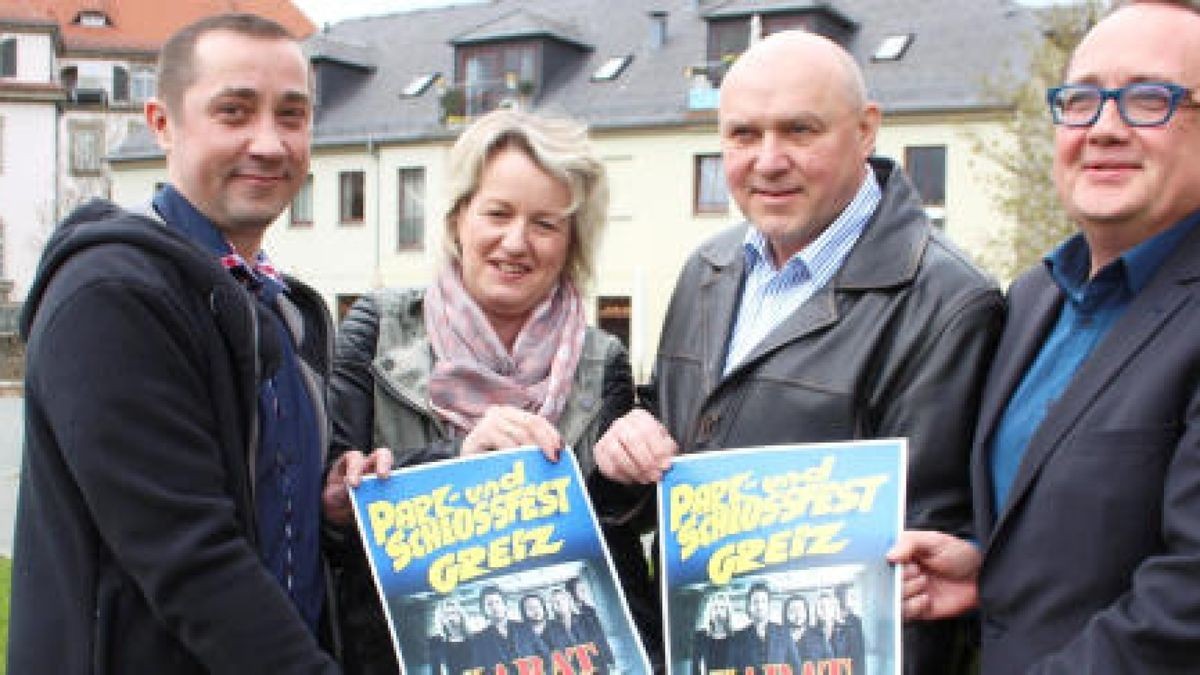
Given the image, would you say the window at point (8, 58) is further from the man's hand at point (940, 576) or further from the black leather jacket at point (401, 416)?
the man's hand at point (940, 576)

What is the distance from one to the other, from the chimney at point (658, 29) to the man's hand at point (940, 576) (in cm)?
2957

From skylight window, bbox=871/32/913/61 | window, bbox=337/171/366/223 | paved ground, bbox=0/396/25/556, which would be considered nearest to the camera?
paved ground, bbox=0/396/25/556

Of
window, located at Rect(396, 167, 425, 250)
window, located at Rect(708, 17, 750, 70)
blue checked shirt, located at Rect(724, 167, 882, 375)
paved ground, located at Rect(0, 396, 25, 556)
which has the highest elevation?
window, located at Rect(708, 17, 750, 70)

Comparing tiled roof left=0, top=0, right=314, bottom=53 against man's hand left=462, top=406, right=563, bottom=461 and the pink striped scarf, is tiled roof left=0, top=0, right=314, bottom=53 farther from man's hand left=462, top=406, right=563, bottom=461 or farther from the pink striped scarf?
man's hand left=462, top=406, right=563, bottom=461

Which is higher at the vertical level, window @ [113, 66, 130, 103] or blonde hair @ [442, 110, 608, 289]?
window @ [113, 66, 130, 103]

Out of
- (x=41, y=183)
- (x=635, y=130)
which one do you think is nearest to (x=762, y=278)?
(x=635, y=130)

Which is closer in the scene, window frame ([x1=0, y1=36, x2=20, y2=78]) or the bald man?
the bald man

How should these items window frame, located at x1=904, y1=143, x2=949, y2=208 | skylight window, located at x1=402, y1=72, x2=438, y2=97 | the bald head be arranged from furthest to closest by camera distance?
skylight window, located at x1=402, y1=72, x2=438, y2=97 < window frame, located at x1=904, y1=143, x2=949, y2=208 < the bald head

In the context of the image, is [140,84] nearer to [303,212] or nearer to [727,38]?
[303,212]

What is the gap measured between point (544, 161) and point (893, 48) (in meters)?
26.1

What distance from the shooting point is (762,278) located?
11.2 feet

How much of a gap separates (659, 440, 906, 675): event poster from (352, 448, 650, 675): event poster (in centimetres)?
19

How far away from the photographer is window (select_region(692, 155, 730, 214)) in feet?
92.0

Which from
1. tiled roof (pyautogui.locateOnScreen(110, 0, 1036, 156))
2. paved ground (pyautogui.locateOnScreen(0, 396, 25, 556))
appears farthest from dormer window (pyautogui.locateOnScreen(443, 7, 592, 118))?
paved ground (pyautogui.locateOnScreen(0, 396, 25, 556))
